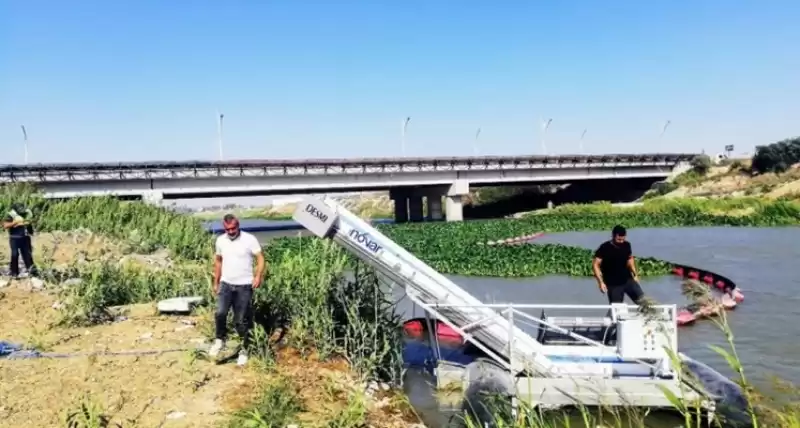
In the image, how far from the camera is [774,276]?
1864 centimetres

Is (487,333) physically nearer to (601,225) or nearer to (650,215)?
(601,225)

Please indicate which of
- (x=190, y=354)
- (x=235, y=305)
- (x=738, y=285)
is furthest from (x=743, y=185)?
(x=190, y=354)

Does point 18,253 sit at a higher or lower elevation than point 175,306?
higher

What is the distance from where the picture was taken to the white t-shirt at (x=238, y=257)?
7.39 metres

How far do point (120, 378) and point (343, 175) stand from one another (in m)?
41.5

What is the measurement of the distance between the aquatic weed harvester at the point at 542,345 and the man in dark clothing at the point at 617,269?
1.85 feet

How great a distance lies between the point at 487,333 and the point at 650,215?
40.7 metres

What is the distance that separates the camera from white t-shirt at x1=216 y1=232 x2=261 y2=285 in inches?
291

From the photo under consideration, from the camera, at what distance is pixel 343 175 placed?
47875 mm

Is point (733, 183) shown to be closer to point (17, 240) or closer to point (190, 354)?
point (17, 240)

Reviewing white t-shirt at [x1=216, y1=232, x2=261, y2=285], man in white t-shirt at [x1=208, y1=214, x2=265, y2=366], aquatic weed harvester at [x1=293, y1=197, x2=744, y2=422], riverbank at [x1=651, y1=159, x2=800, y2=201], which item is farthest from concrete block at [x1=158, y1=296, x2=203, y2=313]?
riverbank at [x1=651, y1=159, x2=800, y2=201]

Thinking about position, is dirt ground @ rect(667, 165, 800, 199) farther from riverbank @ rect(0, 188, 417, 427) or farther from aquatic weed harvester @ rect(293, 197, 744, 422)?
riverbank @ rect(0, 188, 417, 427)

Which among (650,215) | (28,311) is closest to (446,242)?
(650,215)

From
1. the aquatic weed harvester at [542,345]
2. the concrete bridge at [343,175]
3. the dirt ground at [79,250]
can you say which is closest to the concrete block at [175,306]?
the aquatic weed harvester at [542,345]
